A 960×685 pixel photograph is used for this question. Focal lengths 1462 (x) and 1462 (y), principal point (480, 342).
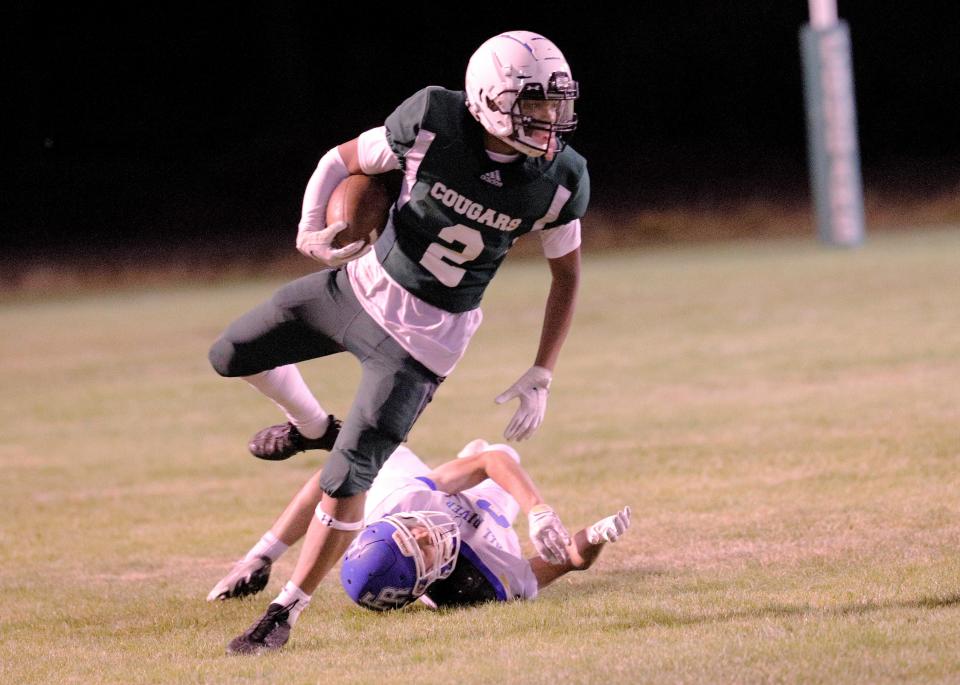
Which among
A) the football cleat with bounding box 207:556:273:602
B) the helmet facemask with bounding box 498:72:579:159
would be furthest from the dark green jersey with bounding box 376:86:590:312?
the football cleat with bounding box 207:556:273:602

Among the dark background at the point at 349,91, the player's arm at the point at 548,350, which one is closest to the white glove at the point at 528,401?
the player's arm at the point at 548,350

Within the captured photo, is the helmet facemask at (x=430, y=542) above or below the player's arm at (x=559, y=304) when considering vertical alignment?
below

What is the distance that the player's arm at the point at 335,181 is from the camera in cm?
450

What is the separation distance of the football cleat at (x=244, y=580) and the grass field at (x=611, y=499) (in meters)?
0.07

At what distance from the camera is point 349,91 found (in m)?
28.8

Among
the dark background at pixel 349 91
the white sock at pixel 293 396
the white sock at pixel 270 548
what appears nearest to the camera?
the white sock at pixel 293 396

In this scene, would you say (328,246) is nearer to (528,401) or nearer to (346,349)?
(346,349)

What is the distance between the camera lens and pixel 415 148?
14.7 ft

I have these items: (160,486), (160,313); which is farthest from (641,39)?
(160,486)

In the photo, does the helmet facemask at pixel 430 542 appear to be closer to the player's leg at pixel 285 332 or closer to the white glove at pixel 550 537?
the white glove at pixel 550 537

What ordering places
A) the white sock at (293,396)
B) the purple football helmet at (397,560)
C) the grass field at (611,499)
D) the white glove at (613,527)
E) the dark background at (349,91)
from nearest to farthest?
the grass field at (611,499) → the white glove at (613,527) → the purple football helmet at (397,560) → the white sock at (293,396) → the dark background at (349,91)

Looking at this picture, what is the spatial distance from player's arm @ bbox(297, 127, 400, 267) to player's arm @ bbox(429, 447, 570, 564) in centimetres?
87

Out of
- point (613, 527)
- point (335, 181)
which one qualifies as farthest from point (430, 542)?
point (335, 181)

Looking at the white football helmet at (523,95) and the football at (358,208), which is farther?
the football at (358,208)
